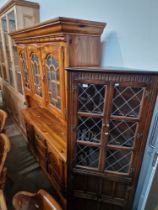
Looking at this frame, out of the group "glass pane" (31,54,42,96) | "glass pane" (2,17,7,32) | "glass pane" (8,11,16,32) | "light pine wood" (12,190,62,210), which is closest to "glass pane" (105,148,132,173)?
"light pine wood" (12,190,62,210)

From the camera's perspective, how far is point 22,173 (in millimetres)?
2182

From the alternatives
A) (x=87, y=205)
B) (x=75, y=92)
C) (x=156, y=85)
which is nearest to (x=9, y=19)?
(x=75, y=92)

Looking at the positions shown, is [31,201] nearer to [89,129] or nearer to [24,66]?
[89,129]

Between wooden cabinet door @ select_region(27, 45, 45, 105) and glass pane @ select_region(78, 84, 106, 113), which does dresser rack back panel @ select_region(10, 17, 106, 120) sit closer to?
wooden cabinet door @ select_region(27, 45, 45, 105)

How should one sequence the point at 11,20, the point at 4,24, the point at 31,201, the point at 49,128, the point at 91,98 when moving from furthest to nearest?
1. the point at 4,24
2. the point at 11,20
3. the point at 49,128
4. the point at 91,98
5. the point at 31,201

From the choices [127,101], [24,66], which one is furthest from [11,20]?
[127,101]

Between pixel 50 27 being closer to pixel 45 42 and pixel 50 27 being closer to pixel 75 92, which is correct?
pixel 45 42

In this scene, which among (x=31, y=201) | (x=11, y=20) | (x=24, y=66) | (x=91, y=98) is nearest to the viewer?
(x=31, y=201)

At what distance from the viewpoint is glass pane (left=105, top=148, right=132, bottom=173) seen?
1.20m

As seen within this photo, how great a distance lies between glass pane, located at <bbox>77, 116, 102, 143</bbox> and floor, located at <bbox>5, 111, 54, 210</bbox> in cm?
114

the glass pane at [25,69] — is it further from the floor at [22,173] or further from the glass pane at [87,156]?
the glass pane at [87,156]

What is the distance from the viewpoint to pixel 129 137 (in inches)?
44.4

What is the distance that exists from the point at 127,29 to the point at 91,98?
2.20ft

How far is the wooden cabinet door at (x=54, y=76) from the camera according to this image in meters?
1.34
